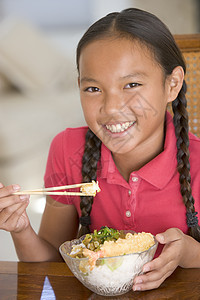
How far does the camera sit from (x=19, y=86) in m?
4.94

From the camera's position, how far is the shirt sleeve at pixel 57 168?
1362 mm

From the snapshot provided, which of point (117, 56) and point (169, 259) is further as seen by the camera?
point (117, 56)

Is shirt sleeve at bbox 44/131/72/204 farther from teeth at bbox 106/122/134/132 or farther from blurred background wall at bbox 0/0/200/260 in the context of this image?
blurred background wall at bbox 0/0/200/260

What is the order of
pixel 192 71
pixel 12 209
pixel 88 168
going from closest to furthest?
pixel 12 209 → pixel 88 168 → pixel 192 71

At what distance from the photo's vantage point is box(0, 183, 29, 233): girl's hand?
91 centimetres

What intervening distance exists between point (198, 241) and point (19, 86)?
406 cm

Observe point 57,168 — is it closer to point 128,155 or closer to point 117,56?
point 128,155

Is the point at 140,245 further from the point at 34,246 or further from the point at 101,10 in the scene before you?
the point at 101,10

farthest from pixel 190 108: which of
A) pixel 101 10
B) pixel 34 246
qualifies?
pixel 101 10

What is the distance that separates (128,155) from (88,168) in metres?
0.13

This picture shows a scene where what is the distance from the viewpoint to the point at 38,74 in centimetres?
498

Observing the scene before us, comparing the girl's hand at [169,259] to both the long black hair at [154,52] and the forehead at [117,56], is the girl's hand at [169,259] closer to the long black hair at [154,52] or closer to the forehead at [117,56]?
the long black hair at [154,52]

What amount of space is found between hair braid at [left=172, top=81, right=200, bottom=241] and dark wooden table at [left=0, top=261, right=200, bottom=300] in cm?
26

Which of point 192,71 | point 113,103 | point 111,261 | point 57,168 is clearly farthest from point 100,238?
point 192,71
